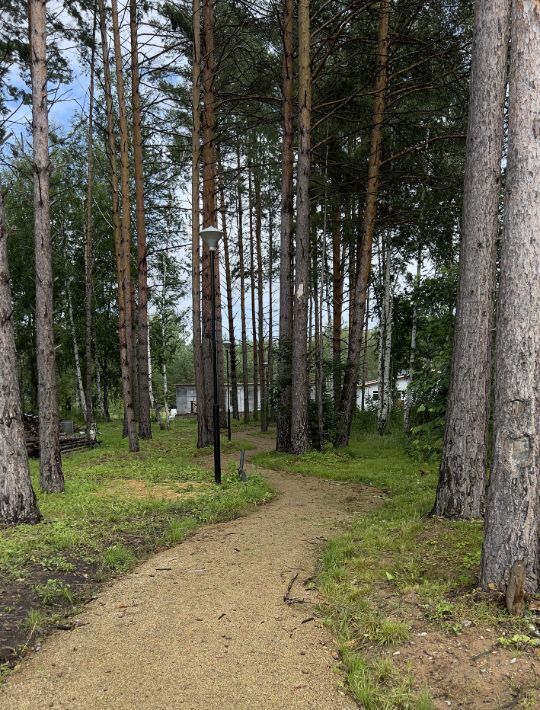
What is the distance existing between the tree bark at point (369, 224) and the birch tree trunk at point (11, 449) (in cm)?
779

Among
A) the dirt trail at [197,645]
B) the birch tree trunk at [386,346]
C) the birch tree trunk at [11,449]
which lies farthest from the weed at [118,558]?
the birch tree trunk at [386,346]

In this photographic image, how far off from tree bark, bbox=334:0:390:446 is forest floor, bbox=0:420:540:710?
5.36 metres

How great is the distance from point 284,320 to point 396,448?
4.19m

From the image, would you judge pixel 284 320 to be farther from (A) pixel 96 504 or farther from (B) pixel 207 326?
(A) pixel 96 504

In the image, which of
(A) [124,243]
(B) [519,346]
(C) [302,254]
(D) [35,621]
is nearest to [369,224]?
(C) [302,254]

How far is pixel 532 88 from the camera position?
3541 mm

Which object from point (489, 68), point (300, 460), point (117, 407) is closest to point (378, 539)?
point (489, 68)

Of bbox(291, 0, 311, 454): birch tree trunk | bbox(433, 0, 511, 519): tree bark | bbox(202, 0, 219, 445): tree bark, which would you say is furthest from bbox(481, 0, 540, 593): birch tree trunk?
bbox(202, 0, 219, 445): tree bark

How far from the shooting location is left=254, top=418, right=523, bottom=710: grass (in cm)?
288

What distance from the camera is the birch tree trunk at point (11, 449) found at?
570 centimetres

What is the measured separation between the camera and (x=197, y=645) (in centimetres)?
329

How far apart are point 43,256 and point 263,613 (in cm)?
624

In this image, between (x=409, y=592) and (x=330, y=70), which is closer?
(x=409, y=592)

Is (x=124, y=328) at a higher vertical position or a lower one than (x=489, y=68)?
lower
